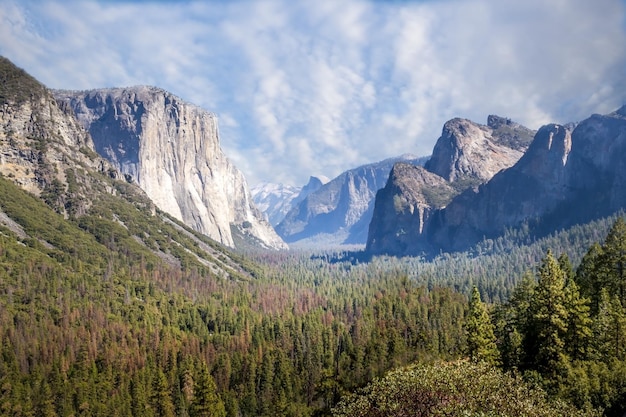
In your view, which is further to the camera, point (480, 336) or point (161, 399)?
point (161, 399)

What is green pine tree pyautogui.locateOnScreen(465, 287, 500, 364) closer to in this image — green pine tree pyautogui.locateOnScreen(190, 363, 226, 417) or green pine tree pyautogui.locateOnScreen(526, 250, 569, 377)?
green pine tree pyautogui.locateOnScreen(526, 250, 569, 377)

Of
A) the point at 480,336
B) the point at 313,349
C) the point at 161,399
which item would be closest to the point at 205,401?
the point at 161,399

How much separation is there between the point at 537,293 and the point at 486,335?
11189mm

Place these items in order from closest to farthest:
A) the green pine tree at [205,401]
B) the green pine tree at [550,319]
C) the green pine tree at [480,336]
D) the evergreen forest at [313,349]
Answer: the evergreen forest at [313,349] → the green pine tree at [550,319] → the green pine tree at [480,336] → the green pine tree at [205,401]

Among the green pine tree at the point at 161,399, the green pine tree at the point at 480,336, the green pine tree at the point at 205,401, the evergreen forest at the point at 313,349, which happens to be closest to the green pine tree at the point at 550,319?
the evergreen forest at the point at 313,349

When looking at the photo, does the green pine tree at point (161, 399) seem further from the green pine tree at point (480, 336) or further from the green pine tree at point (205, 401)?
the green pine tree at point (480, 336)

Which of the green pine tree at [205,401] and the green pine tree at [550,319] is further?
the green pine tree at [205,401]

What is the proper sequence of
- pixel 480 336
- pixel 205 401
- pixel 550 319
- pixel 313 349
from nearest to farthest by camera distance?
pixel 550 319, pixel 480 336, pixel 205 401, pixel 313 349

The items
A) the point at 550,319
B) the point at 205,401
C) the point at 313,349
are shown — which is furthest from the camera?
the point at 313,349

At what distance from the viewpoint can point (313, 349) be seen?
131250mm

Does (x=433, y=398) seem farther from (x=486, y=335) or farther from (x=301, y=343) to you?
(x=301, y=343)

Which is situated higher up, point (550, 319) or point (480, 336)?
point (550, 319)

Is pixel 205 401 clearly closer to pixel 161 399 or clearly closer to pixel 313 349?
pixel 161 399

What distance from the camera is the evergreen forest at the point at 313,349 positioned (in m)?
38.4
